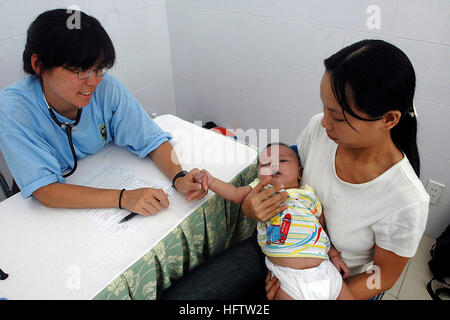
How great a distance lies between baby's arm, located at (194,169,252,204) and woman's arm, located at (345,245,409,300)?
1.52 ft

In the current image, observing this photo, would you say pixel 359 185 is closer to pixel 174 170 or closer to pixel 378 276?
pixel 378 276

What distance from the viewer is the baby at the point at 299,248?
3.14 feet

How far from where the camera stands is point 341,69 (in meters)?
0.81

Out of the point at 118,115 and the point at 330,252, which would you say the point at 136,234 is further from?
the point at 330,252

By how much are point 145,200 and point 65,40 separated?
583 mm

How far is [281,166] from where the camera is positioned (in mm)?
1240

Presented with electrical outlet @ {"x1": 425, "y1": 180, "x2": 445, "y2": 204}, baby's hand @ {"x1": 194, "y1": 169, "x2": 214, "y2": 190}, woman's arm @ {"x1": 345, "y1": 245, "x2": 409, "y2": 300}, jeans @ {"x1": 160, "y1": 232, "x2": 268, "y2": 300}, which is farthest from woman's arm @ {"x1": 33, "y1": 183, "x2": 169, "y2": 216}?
electrical outlet @ {"x1": 425, "y1": 180, "x2": 445, "y2": 204}

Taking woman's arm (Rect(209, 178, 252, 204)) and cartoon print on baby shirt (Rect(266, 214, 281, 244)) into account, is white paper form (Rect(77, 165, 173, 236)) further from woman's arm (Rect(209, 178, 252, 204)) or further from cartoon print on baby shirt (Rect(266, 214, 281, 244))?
cartoon print on baby shirt (Rect(266, 214, 281, 244))

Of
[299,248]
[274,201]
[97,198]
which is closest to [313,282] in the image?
[299,248]

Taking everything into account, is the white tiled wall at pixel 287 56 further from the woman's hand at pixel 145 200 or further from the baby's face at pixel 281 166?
the woman's hand at pixel 145 200

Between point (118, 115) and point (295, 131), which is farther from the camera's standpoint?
point (295, 131)

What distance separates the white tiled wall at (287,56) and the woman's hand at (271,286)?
129 centimetres
